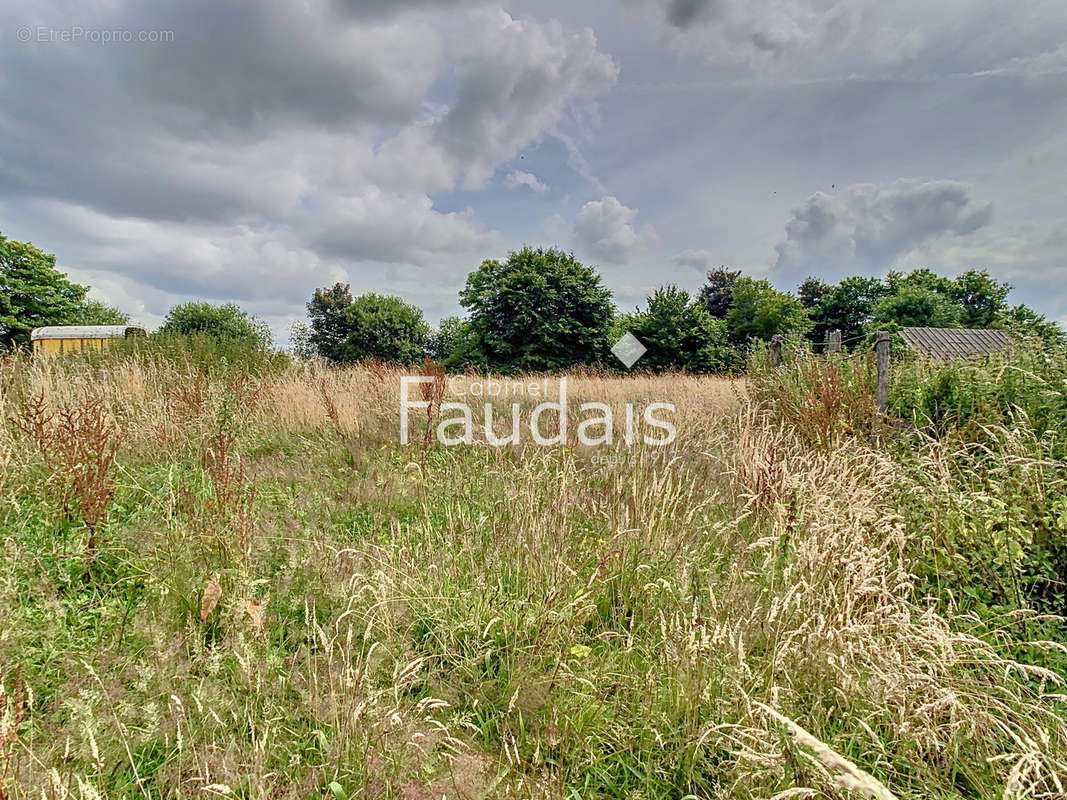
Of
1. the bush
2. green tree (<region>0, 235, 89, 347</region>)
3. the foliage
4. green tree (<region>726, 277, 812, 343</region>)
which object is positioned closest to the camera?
the bush

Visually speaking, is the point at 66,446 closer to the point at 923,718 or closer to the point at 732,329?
the point at 923,718

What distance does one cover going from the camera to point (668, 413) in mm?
6180

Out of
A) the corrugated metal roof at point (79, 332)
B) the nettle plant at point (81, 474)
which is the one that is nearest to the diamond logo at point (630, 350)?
the corrugated metal roof at point (79, 332)

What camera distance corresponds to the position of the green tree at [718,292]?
32625 mm

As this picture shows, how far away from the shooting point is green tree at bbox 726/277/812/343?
2422 cm

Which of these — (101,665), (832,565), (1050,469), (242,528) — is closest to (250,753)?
(101,665)

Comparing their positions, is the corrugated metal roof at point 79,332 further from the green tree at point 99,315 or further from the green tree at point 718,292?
the green tree at point 718,292

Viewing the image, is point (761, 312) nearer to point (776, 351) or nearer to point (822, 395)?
point (776, 351)

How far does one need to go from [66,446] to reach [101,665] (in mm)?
1601

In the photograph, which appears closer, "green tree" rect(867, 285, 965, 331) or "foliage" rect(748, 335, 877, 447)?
"foliage" rect(748, 335, 877, 447)

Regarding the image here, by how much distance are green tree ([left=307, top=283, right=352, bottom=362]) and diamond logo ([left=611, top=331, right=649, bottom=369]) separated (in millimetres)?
17501

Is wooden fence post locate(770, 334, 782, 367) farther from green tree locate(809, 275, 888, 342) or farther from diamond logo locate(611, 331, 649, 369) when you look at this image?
green tree locate(809, 275, 888, 342)

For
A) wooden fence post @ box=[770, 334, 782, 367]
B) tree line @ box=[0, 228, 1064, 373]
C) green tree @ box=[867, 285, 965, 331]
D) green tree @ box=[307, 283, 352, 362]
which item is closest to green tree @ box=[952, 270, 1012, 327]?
tree line @ box=[0, 228, 1064, 373]

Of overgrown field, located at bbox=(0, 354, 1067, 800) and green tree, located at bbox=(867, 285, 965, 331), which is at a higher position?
green tree, located at bbox=(867, 285, 965, 331)
